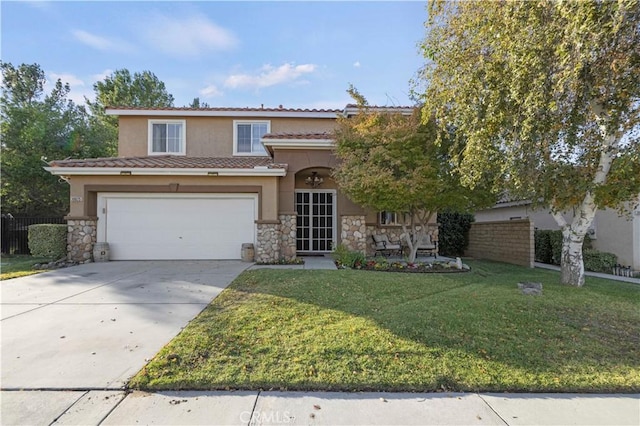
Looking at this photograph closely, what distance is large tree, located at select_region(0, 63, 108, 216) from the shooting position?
17031 millimetres

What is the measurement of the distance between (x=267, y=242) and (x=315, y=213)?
3082mm

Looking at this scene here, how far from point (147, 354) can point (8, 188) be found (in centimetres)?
1945

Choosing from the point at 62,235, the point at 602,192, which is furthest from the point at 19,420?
the point at 62,235

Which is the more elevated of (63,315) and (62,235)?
(62,235)

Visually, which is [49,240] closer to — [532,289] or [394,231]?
[394,231]

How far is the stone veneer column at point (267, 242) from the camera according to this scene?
11.6 m

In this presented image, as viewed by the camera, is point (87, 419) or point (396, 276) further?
point (396, 276)

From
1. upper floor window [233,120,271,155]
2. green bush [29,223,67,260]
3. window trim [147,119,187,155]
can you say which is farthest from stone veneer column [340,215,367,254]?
green bush [29,223,67,260]

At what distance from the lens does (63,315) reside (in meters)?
5.64

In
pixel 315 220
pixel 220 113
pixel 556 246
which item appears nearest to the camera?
pixel 556 246

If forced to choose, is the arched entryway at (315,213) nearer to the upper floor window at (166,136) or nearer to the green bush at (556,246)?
the upper floor window at (166,136)

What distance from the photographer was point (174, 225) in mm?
12008

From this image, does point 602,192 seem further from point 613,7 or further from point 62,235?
point 62,235

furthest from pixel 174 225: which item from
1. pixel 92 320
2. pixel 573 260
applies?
pixel 573 260
